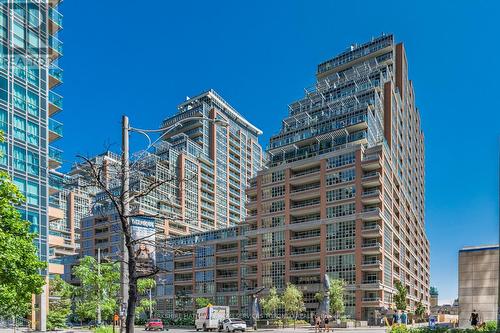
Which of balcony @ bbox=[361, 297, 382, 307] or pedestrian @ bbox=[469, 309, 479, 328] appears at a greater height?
pedestrian @ bbox=[469, 309, 479, 328]

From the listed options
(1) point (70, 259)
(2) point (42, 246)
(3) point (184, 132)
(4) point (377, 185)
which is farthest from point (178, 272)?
(2) point (42, 246)

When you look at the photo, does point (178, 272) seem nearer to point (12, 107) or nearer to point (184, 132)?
point (184, 132)

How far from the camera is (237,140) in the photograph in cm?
16775

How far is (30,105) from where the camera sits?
1941 inches

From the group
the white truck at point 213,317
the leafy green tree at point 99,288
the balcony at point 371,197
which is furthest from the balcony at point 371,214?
the leafy green tree at point 99,288

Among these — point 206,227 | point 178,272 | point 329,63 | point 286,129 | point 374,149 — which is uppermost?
point 329,63

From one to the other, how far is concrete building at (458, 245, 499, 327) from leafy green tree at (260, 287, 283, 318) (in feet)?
177

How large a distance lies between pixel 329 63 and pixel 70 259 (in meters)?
91.9

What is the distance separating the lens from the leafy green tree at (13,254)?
65.7ft

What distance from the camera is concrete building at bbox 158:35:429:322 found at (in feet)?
261

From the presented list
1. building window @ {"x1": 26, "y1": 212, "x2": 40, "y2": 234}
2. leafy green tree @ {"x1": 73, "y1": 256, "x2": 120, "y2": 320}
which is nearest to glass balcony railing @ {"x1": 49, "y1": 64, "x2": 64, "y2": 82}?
building window @ {"x1": 26, "y1": 212, "x2": 40, "y2": 234}

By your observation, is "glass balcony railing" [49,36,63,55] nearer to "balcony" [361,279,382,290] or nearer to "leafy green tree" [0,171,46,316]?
"leafy green tree" [0,171,46,316]

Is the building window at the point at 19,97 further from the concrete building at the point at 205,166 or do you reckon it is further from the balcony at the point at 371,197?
the concrete building at the point at 205,166

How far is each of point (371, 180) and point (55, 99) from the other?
5006cm
